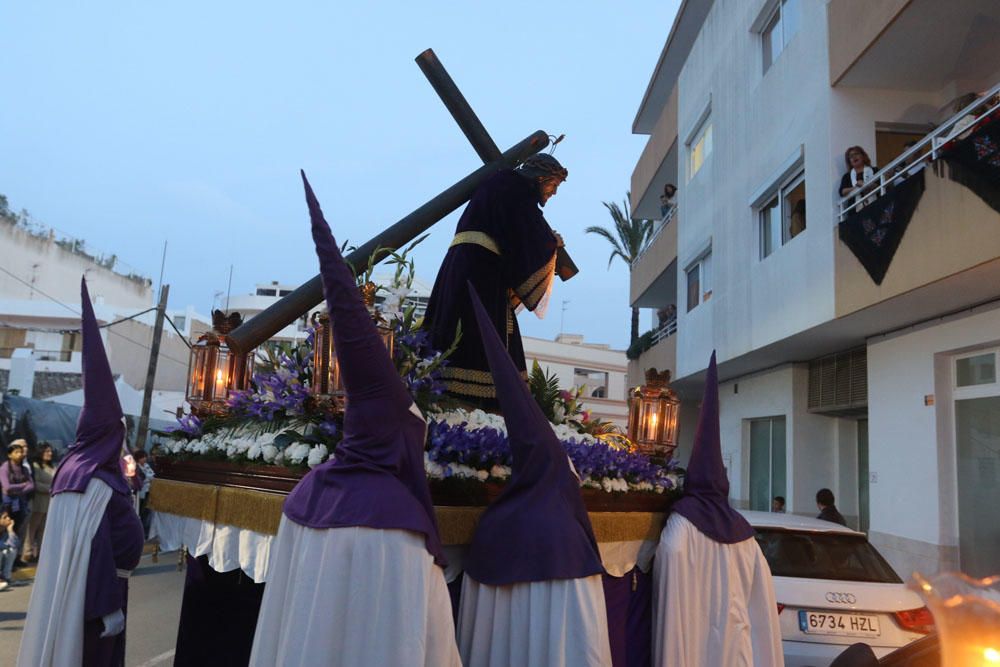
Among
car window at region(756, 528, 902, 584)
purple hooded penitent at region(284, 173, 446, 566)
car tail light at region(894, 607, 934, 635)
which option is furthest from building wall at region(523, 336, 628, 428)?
purple hooded penitent at region(284, 173, 446, 566)

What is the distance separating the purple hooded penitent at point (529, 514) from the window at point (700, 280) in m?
14.8

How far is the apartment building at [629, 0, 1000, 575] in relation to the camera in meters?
9.70

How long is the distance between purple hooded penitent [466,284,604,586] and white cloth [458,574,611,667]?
0.06 meters

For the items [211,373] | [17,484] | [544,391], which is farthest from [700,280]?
[211,373]

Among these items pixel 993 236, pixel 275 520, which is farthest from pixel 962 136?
pixel 275 520

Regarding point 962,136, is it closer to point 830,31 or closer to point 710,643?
point 830,31

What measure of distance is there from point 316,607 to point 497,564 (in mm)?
795

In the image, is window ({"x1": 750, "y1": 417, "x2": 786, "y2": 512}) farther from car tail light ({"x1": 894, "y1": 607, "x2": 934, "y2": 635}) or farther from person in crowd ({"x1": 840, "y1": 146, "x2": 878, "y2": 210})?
car tail light ({"x1": 894, "y1": 607, "x2": 934, "y2": 635})

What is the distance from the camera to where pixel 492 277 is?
4316 millimetres

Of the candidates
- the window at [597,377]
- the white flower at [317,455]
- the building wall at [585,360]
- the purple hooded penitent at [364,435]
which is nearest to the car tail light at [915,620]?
the purple hooded penitent at [364,435]

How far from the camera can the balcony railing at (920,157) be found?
8.53 metres

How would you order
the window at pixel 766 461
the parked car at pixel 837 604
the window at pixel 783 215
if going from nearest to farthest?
1. the parked car at pixel 837 604
2. the window at pixel 783 215
3. the window at pixel 766 461

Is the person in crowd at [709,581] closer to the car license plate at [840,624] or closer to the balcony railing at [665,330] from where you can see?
the car license plate at [840,624]

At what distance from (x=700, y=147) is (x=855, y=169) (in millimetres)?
7949
